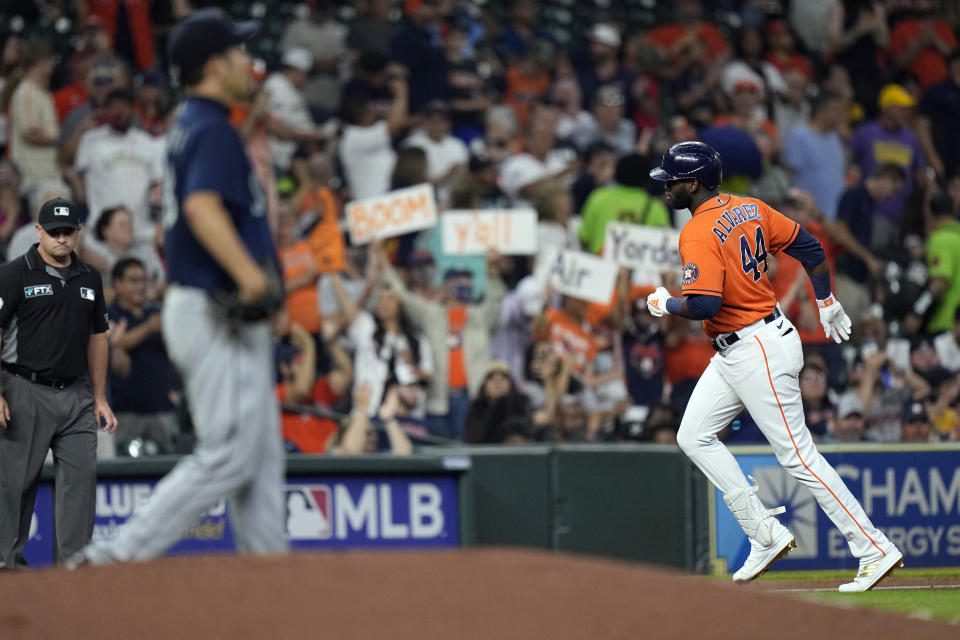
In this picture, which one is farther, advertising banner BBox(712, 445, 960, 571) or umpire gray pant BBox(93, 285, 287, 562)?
advertising banner BBox(712, 445, 960, 571)

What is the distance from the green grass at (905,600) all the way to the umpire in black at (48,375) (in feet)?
13.3

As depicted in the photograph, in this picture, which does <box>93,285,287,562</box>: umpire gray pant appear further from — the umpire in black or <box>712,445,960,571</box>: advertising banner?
<box>712,445,960,571</box>: advertising banner

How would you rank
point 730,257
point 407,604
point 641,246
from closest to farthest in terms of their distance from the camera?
point 407,604, point 730,257, point 641,246

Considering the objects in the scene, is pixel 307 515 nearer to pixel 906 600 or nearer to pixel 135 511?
pixel 135 511

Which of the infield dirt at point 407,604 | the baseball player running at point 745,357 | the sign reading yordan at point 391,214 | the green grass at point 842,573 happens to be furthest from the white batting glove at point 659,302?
the sign reading yordan at point 391,214

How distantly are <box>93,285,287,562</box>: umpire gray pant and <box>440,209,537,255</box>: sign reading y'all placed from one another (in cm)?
698

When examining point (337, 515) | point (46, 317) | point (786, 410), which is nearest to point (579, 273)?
point (337, 515)

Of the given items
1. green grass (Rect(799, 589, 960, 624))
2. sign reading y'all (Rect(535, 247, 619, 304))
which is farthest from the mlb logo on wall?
green grass (Rect(799, 589, 960, 624))

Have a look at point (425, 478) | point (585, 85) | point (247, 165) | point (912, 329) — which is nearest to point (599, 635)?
point (247, 165)

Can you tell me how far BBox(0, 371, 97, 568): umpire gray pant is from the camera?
25.5ft

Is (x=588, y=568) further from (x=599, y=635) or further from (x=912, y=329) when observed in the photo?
(x=912, y=329)

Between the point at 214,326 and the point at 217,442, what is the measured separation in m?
0.46

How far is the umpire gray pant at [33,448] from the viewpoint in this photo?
777 cm

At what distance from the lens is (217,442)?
560 cm
